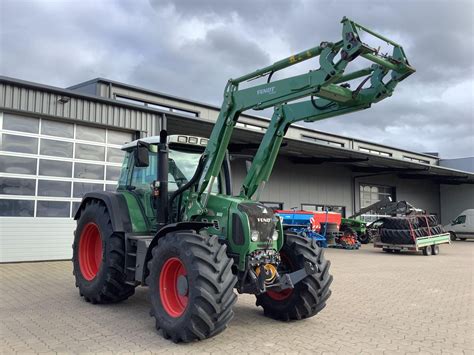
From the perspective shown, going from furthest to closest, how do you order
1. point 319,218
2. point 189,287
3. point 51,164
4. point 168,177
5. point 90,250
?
point 319,218, point 51,164, point 90,250, point 168,177, point 189,287

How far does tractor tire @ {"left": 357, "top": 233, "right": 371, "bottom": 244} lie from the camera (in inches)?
948

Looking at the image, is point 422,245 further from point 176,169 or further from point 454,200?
point 454,200

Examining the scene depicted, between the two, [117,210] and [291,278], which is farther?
[117,210]

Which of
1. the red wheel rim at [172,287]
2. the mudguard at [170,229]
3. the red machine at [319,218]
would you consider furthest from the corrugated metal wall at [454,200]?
the red wheel rim at [172,287]

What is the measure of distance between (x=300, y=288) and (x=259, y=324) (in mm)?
776

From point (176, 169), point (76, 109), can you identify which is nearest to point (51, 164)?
point (76, 109)

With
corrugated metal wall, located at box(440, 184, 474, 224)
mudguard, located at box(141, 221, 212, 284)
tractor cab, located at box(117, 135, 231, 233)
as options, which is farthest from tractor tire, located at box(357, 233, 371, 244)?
mudguard, located at box(141, 221, 212, 284)

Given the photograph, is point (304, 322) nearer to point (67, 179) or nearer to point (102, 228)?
point (102, 228)

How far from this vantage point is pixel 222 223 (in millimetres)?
5957

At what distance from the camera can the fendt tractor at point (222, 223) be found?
505 centimetres

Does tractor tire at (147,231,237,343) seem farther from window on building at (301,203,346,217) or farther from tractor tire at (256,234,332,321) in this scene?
window on building at (301,203,346,217)

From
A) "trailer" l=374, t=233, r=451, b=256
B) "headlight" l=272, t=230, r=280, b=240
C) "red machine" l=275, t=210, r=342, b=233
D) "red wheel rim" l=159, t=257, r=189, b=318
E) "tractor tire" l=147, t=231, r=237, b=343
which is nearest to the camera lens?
"tractor tire" l=147, t=231, r=237, b=343

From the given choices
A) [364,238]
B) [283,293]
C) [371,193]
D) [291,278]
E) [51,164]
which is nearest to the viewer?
[291,278]

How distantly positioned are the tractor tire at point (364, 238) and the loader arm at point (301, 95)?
1891 cm
